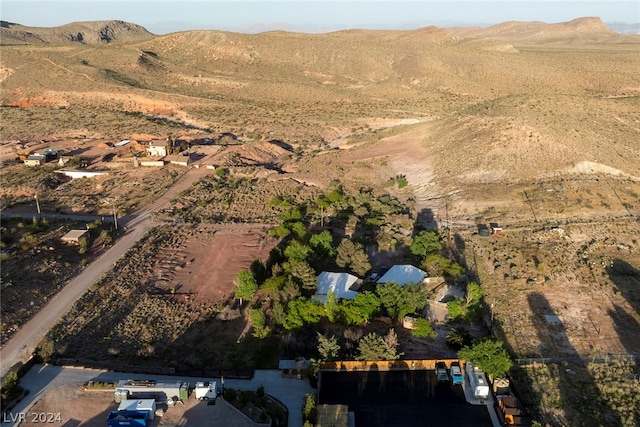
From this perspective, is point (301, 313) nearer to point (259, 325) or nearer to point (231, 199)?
point (259, 325)

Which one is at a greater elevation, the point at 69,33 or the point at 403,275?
the point at 69,33

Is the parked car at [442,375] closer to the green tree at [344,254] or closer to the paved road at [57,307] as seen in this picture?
the green tree at [344,254]

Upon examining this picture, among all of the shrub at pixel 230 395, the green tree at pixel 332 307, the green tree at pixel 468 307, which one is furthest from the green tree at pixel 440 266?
the shrub at pixel 230 395

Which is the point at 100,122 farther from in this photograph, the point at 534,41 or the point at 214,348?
the point at 534,41

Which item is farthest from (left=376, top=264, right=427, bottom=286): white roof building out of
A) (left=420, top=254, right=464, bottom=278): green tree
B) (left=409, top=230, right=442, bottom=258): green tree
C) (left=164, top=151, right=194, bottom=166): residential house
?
(left=164, top=151, right=194, bottom=166): residential house

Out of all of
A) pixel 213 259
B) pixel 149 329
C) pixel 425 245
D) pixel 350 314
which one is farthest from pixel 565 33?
pixel 149 329

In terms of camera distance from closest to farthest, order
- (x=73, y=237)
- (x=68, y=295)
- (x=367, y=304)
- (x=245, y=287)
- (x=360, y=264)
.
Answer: (x=367, y=304)
(x=245, y=287)
(x=68, y=295)
(x=360, y=264)
(x=73, y=237)

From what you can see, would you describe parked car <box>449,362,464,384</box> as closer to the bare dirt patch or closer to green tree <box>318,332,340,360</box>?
green tree <box>318,332,340,360</box>
